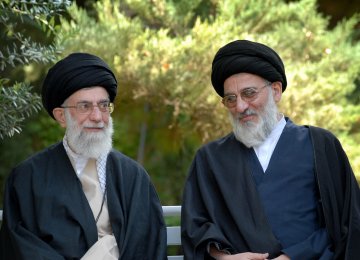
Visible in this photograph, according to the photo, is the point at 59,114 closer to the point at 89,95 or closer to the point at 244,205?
the point at 89,95

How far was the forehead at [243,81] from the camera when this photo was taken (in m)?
4.50

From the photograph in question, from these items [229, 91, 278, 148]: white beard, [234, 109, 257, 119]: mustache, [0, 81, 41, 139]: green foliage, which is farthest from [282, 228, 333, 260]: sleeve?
[0, 81, 41, 139]: green foliage

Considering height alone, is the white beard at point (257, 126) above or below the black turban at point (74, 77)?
below

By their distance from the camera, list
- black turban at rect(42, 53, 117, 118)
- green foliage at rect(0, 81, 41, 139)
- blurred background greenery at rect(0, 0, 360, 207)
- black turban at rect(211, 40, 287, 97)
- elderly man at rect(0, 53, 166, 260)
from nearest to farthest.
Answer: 1. elderly man at rect(0, 53, 166, 260)
2. black turban at rect(42, 53, 117, 118)
3. black turban at rect(211, 40, 287, 97)
4. green foliage at rect(0, 81, 41, 139)
5. blurred background greenery at rect(0, 0, 360, 207)

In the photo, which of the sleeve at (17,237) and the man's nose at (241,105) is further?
the man's nose at (241,105)

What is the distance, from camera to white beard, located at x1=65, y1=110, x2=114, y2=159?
14.5ft

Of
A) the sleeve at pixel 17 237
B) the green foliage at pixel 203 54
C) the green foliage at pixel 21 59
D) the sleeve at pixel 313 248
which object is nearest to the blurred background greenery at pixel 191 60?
the green foliage at pixel 203 54

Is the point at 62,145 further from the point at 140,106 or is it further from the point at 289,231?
the point at 140,106

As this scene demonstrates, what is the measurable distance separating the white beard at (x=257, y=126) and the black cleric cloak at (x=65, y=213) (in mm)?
566

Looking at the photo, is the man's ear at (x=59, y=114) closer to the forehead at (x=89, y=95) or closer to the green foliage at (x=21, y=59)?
the forehead at (x=89, y=95)

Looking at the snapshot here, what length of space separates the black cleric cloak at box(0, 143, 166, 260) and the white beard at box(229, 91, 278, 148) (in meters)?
0.57

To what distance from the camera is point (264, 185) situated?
14.5 feet

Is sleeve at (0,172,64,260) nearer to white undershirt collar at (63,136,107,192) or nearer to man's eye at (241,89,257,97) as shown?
white undershirt collar at (63,136,107,192)

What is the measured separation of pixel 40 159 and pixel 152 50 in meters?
4.52
